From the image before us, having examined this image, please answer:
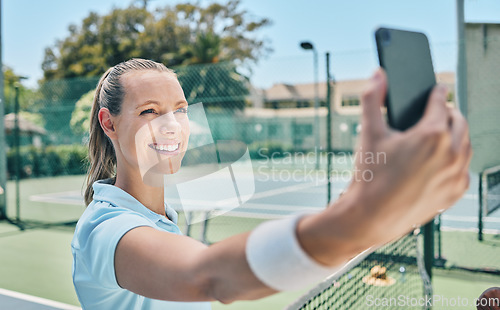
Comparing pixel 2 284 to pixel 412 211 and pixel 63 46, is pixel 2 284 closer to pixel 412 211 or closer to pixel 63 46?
pixel 412 211

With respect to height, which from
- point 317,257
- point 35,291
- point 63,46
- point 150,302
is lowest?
point 35,291

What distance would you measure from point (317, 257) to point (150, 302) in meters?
0.64

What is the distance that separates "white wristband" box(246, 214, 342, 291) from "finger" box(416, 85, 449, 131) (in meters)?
0.21

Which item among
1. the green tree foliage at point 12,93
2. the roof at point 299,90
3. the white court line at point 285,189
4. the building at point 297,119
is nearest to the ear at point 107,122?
the green tree foliage at point 12,93

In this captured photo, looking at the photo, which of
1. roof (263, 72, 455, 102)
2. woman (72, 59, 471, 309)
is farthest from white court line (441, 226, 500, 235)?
roof (263, 72, 455, 102)

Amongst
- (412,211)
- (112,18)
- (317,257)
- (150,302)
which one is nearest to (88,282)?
(150,302)

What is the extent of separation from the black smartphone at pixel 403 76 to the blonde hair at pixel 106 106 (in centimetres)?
72

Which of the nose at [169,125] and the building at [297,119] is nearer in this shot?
the nose at [169,125]

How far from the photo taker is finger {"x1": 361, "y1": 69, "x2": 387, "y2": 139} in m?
0.50

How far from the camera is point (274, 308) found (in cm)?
373

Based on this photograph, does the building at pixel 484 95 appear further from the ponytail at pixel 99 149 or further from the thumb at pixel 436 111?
the thumb at pixel 436 111

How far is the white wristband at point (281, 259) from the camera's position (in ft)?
1.95

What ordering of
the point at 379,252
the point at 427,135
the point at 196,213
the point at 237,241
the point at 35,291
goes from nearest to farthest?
the point at 427,135 < the point at 237,241 < the point at 196,213 < the point at 379,252 < the point at 35,291

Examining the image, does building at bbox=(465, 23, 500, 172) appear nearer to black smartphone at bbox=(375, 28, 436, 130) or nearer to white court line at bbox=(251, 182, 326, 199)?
black smartphone at bbox=(375, 28, 436, 130)
